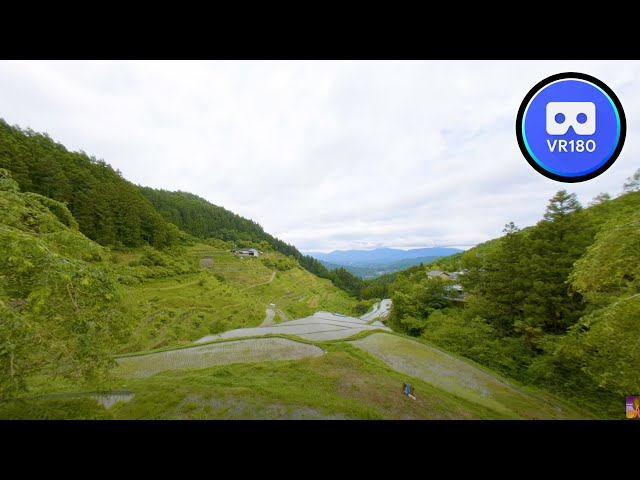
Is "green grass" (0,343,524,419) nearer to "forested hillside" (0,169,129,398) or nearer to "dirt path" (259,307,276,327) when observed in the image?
"forested hillside" (0,169,129,398)

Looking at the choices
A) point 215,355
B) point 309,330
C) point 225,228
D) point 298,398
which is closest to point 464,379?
point 298,398

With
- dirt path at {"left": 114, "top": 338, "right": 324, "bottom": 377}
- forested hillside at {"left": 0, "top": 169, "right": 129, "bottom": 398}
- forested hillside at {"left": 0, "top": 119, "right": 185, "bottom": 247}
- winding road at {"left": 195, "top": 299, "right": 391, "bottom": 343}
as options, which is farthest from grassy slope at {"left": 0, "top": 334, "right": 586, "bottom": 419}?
forested hillside at {"left": 0, "top": 119, "right": 185, "bottom": 247}

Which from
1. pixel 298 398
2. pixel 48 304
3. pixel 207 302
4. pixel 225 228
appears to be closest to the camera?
pixel 48 304

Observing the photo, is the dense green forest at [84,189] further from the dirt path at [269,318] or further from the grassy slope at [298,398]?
the dirt path at [269,318]

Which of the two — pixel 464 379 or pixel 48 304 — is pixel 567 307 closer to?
pixel 464 379

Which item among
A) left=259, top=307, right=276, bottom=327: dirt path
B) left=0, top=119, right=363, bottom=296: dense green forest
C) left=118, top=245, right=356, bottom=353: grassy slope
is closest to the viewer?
left=118, top=245, right=356, bottom=353: grassy slope
